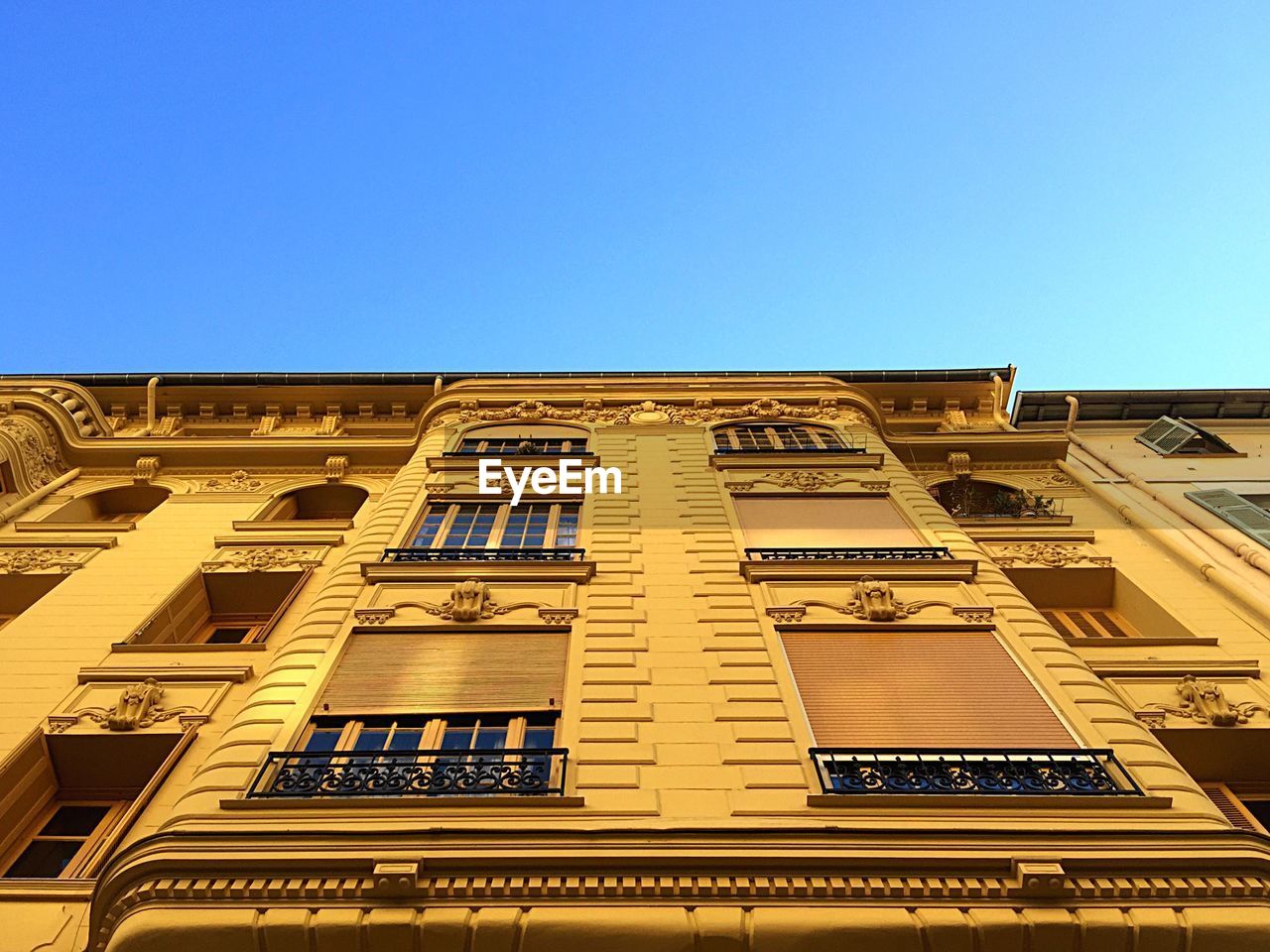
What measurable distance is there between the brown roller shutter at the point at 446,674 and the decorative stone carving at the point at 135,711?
2.76 m

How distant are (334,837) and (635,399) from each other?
645 inches

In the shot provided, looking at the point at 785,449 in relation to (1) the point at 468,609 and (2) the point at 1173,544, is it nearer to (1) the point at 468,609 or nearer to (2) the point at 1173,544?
(2) the point at 1173,544

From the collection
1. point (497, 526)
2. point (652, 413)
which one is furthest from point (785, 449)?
point (497, 526)

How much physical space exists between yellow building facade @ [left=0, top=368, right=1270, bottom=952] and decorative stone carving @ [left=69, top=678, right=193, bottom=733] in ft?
0.14

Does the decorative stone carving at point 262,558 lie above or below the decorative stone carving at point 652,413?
below

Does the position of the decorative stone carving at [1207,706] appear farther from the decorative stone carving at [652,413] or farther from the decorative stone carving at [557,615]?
the decorative stone carving at [652,413]

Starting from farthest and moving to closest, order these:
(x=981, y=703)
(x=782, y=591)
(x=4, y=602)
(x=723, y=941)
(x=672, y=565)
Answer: (x=4, y=602), (x=672, y=565), (x=782, y=591), (x=981, y=703), (x=723, y=941)

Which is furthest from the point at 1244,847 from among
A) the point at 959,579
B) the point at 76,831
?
the point at 76,831

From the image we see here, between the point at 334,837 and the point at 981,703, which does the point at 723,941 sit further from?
the point at 981,703

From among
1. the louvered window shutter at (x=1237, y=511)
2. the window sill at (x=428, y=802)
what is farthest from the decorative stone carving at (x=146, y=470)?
Answer: the louvered window shutter at (x=1237, y=511)

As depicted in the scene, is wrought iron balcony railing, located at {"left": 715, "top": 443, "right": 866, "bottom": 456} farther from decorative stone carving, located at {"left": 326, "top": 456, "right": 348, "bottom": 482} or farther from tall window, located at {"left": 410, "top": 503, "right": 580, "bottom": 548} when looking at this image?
decorative stone carving, located at {"left": 326, "top": 456, "right": 348, "bottom": 482}

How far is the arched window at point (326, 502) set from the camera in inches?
876

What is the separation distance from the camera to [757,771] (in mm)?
9422

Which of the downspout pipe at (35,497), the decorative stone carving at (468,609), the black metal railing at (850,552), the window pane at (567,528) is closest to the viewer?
the decorative stone carving at (468,609)
